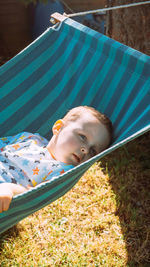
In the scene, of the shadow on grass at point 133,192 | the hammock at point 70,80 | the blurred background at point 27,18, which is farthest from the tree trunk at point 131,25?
the blurred background at point 27,18

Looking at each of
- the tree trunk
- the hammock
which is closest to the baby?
the hammock

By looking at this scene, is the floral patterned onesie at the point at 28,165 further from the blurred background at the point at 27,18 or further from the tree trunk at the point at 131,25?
the blurred background at the point at 27,18

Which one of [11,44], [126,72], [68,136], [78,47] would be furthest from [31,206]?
[11,44]

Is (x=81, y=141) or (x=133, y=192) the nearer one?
(x=81, y=141)

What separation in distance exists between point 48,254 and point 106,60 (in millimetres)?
1283

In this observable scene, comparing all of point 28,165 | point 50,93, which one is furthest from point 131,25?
point 28,165

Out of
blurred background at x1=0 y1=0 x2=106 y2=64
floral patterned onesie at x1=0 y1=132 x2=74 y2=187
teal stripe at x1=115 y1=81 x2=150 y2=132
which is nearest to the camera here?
floral patterned onesie at x1=0 y1=132 x2=74 y2=187

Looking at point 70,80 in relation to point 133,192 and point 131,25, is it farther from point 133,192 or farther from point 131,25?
point 133,192

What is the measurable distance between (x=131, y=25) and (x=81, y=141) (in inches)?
57.1

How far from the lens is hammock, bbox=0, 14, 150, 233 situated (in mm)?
1797

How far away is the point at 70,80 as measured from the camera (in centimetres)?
215

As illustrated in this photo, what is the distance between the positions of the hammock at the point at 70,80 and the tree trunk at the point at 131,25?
70 centimetres

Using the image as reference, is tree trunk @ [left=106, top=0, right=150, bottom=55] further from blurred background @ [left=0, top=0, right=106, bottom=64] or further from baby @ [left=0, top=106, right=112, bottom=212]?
blurred background @ [left=0, top=0, right=106, bottom=64]

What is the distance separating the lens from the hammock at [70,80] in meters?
1.80
